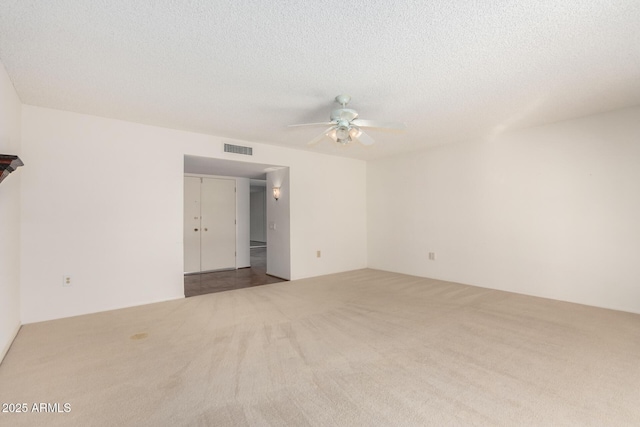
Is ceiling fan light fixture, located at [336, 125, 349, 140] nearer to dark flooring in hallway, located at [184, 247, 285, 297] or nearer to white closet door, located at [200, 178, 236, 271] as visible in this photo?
dark flooring in hallway, located at [184, 247, 285, 297]

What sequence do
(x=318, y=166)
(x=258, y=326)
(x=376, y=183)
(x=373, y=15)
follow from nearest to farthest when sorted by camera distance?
(x=373, y=15) < (x=258, y=326) < (x=318, y=166) < (x=376, y=183)

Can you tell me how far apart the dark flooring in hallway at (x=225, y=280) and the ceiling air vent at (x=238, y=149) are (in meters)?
2.38

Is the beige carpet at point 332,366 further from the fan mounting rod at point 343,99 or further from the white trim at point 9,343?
→ the fan mounting rod at point 343,99

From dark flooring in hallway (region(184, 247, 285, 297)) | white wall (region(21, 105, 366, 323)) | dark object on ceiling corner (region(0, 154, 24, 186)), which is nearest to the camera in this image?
dark object on ceiling corner (region(0, 154, 24, 186))

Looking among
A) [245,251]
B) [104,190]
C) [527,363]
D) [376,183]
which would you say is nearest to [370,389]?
[527,363]

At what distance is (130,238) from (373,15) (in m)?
3.98

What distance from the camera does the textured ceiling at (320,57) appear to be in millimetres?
1838

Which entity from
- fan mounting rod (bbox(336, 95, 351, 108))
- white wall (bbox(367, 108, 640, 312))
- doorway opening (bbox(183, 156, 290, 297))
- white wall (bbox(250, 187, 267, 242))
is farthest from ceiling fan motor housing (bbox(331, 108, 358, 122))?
white wall (bbox(250, 187, 267, 242))

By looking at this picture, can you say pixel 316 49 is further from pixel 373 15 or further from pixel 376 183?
pixel 376 183

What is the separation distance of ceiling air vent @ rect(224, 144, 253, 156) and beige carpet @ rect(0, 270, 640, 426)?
100 inches

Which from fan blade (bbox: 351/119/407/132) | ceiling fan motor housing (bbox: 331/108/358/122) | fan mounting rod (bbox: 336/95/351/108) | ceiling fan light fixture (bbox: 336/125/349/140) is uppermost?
fan mounting rod (bbox: 336/95/351/108)

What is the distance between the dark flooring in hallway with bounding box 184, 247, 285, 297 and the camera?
4.87m

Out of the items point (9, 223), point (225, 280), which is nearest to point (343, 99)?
point (9, 223)

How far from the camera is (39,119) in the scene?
3.37 metres
